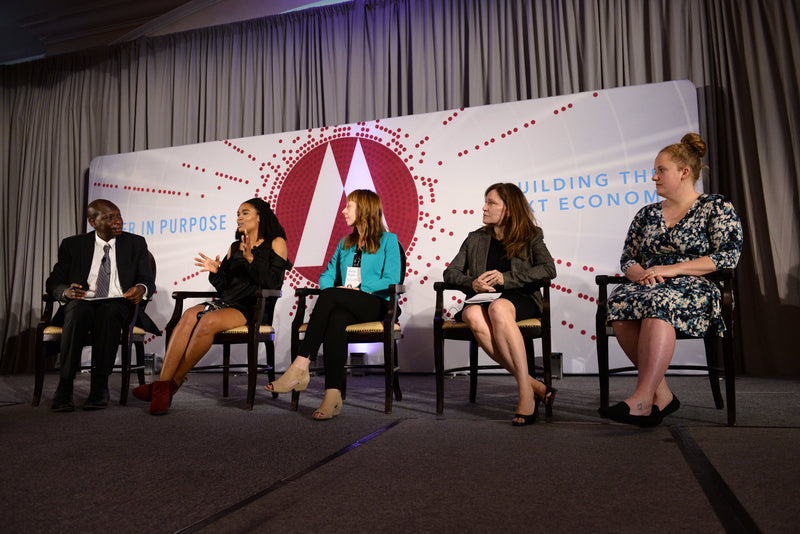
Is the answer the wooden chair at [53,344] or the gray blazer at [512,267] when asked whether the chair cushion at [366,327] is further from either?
the wooden chair at [53,344]

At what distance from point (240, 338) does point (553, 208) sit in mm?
2450

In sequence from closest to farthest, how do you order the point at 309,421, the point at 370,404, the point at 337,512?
the point at 337,512
the point at 309,421
the point at 370,404

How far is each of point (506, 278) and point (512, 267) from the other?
112 mm

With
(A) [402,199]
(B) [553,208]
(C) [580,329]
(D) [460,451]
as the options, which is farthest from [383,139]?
(D) [460,451]

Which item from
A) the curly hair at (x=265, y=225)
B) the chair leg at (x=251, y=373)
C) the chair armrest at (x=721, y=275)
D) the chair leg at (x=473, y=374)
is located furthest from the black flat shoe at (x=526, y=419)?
the curly hair at (x=265, y=225)

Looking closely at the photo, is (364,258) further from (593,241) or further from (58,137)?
(58,137)

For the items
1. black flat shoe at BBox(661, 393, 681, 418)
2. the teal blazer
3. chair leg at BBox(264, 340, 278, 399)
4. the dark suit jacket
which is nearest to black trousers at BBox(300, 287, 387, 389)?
the teal blazer

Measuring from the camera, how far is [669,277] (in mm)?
2184

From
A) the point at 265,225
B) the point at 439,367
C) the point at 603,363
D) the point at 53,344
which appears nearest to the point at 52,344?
the point at 53,344

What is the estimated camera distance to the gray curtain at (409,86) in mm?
3877

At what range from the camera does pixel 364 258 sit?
117 inches

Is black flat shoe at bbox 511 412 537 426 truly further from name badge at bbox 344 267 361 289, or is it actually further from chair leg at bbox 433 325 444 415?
name badge at bbox 344 267 361 289

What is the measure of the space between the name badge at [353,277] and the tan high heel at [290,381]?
0.56 metres

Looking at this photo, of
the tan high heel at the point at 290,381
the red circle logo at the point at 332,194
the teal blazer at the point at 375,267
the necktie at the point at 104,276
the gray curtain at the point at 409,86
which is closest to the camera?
the tan high heel at the point at 290,381
